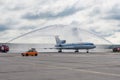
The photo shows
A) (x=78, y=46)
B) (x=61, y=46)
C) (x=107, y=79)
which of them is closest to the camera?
(x=107, y=79)

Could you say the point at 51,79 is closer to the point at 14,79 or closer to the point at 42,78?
the point at 42,78

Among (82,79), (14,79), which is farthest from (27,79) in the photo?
(82,79)

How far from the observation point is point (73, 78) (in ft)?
69.3

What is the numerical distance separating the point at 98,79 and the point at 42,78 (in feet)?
13.0

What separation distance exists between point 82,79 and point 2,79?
5.53 meters

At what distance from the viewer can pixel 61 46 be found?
149 meters

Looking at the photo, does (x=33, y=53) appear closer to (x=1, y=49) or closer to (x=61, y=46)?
(x=1, y=49)

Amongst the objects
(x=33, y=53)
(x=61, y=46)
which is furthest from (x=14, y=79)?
(x=61, y=46)

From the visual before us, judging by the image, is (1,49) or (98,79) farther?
(1,49)

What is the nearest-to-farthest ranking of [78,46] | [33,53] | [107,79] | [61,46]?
[107,79] → [33,53] → [78,46] → [61,46]

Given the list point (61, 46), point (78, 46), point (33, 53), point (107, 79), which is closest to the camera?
point (107, 79)

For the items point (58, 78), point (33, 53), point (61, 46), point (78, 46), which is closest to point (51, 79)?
point (58, 78)

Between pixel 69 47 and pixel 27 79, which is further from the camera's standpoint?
pixel 69 47

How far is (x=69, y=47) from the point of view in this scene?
140m
